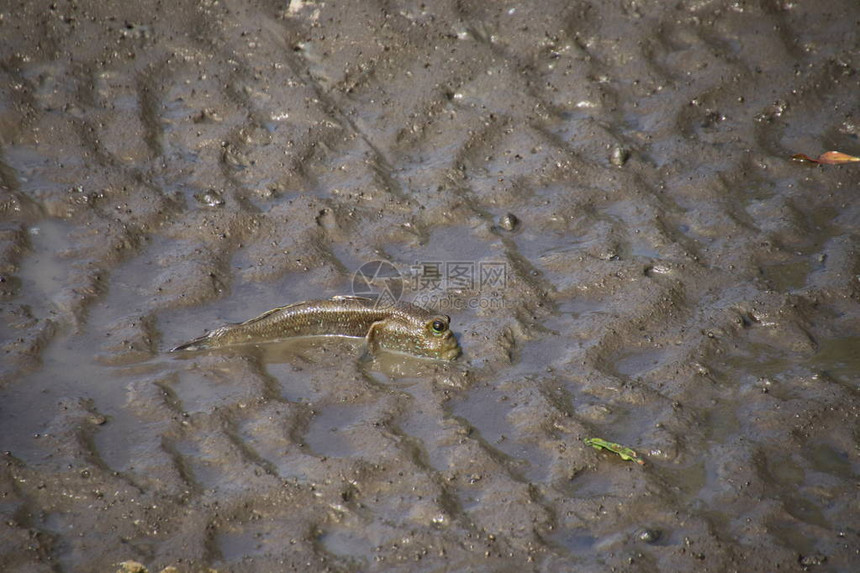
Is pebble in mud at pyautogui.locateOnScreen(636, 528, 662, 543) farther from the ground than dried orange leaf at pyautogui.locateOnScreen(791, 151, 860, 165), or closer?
closer

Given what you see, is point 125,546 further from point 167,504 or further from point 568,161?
point 568,161

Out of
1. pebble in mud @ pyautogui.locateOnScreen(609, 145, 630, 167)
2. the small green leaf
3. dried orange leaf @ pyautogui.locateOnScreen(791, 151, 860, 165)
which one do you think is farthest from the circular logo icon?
dried orange leaf @ pyautogui.locateOnScreen(791, 151, 860, 165)

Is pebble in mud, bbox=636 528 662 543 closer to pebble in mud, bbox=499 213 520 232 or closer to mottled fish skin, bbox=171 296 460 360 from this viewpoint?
mottled fish skin, bbox=171 296 460 360

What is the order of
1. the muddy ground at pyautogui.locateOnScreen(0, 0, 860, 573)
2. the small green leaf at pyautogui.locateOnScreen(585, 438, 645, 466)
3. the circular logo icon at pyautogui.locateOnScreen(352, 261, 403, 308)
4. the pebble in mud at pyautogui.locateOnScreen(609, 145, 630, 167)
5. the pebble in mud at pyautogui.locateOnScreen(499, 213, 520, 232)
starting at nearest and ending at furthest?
the muddy ground at pyautogui.locateOnScreen(0, 0, 860, 573) → the small green leaf at pyautogui.locateOnScreen(585, 438, 645, 466) → the circular logo icon at pyautogui.locateOnScreen(352, 261, 403, 308) → the pebble in mud at pyautogui.locateOnScreen(499, 213, 520, 232) → the pebble in mud at pyautogui.locateOnScreen(609, 145, 630, 167)

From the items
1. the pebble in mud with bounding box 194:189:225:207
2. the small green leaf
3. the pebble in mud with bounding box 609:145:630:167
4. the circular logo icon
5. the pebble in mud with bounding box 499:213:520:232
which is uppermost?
the pebble in mud with bounding box 609:145:630:167

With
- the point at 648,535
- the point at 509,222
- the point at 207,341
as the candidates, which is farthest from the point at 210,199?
the point at 648,535

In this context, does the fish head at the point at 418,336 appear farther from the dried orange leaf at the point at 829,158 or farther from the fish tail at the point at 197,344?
the dried orange leaf at the point at 829,158

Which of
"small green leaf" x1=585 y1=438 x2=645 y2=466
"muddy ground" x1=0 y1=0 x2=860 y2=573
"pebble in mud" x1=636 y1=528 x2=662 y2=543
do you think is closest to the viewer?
"pebble in mud" x1=636 y1=528 x2=662 y2=543
